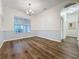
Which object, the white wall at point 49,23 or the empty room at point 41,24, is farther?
the white wall at point 49,23

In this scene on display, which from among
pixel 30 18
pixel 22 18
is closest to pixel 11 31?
pixel 22 18

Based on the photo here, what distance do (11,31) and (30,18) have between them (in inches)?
112

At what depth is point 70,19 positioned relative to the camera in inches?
252

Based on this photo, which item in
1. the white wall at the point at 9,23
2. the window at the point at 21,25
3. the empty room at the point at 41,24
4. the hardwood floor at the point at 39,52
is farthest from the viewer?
the window at the point at 21,25

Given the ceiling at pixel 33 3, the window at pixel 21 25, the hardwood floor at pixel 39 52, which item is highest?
the ceiling at pixel 33 3

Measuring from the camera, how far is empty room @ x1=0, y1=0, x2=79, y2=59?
527cm

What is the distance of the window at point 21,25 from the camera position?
777 cm

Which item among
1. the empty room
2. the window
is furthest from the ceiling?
the window

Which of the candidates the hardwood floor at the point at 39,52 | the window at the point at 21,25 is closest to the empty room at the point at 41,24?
the window at the point at 21,25

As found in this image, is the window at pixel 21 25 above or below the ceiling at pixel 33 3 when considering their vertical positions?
below

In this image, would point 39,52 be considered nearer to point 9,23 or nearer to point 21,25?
point 9,23

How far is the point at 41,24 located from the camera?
28.1ft

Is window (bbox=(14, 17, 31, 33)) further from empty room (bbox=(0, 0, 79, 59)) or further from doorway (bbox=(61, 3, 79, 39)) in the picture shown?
doorway (bbox=(61, 3, 79, 39))

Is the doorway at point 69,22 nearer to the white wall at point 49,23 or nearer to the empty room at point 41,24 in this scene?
the empty room at point 41,24
